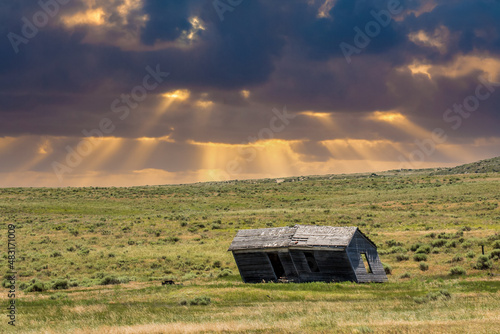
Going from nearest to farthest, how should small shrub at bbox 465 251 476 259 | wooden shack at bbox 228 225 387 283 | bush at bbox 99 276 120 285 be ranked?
wooden shack at bbox 228 225 387 283 → bush at bbox 99 276 120 285 → small shrub at bbox 465 251 476 259

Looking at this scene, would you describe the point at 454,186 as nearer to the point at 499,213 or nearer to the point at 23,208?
the point at 499,213

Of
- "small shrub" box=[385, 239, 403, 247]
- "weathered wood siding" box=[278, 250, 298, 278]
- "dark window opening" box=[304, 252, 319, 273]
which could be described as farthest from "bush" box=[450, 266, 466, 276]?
"small shrub" box=[385, 239, 403, 247]

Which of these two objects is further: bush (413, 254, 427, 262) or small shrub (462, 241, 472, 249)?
small shrub (462, 241, 472, 249)

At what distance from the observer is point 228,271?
3725 centimetres

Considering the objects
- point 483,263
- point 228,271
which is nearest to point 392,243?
point 483,263

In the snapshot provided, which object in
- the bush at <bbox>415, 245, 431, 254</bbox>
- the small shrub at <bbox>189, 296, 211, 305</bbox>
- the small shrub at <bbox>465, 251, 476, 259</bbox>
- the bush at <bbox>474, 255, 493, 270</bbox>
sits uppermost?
the bush at <bbox>415, 245, 431, 254</bbox>

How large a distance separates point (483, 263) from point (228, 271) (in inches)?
623

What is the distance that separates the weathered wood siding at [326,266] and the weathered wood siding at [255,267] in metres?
1.70

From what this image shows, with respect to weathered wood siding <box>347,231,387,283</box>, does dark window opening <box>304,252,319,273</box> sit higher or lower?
higher

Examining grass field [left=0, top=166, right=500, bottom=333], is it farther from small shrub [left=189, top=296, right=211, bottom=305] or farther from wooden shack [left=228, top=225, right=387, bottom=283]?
wooden shack [left=228, top=225, right=387, bottom=283]

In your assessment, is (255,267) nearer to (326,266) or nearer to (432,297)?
(326,266)

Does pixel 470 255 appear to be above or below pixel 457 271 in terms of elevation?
above

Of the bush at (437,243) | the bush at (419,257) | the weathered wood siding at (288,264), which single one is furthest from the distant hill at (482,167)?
the weathered wood siding at (288,264)

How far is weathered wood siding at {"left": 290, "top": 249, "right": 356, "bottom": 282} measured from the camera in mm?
29234
